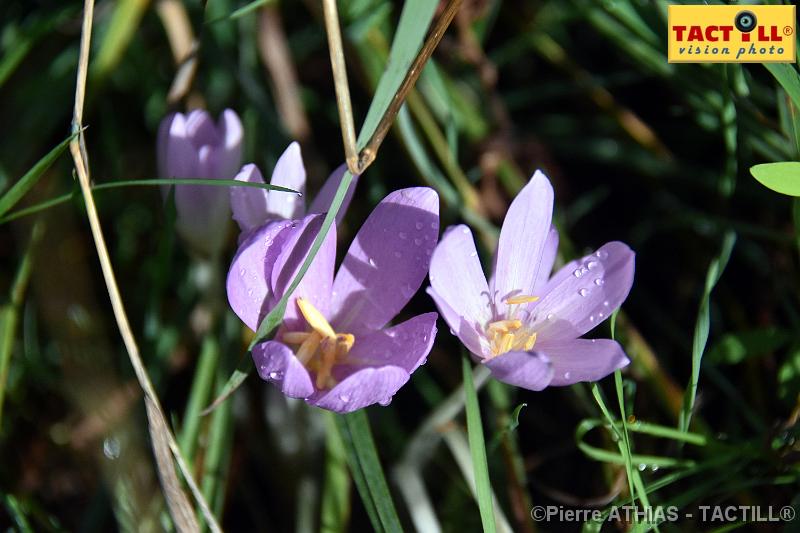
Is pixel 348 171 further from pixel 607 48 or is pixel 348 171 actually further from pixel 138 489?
pixel 607 48

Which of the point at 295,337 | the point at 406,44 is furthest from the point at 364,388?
the point at 406,44

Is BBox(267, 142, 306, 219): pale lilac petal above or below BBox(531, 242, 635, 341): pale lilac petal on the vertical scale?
above

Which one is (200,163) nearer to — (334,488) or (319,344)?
(319,344)

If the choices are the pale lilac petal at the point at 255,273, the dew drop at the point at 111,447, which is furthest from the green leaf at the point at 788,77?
the dew drop at the point at 111,447

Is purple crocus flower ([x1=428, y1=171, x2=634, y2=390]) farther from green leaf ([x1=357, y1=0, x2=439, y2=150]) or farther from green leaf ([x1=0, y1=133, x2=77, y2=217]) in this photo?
green leaf ([x1=0, y1=133, x2=77, y2=217])

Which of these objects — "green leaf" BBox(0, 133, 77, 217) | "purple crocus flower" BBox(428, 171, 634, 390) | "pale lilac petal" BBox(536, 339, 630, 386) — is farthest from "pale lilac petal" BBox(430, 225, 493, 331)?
"green leaf" BBox(0, 133, 77, 217)

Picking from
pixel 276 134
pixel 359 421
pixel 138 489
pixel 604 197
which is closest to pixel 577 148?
pixel 604 197
